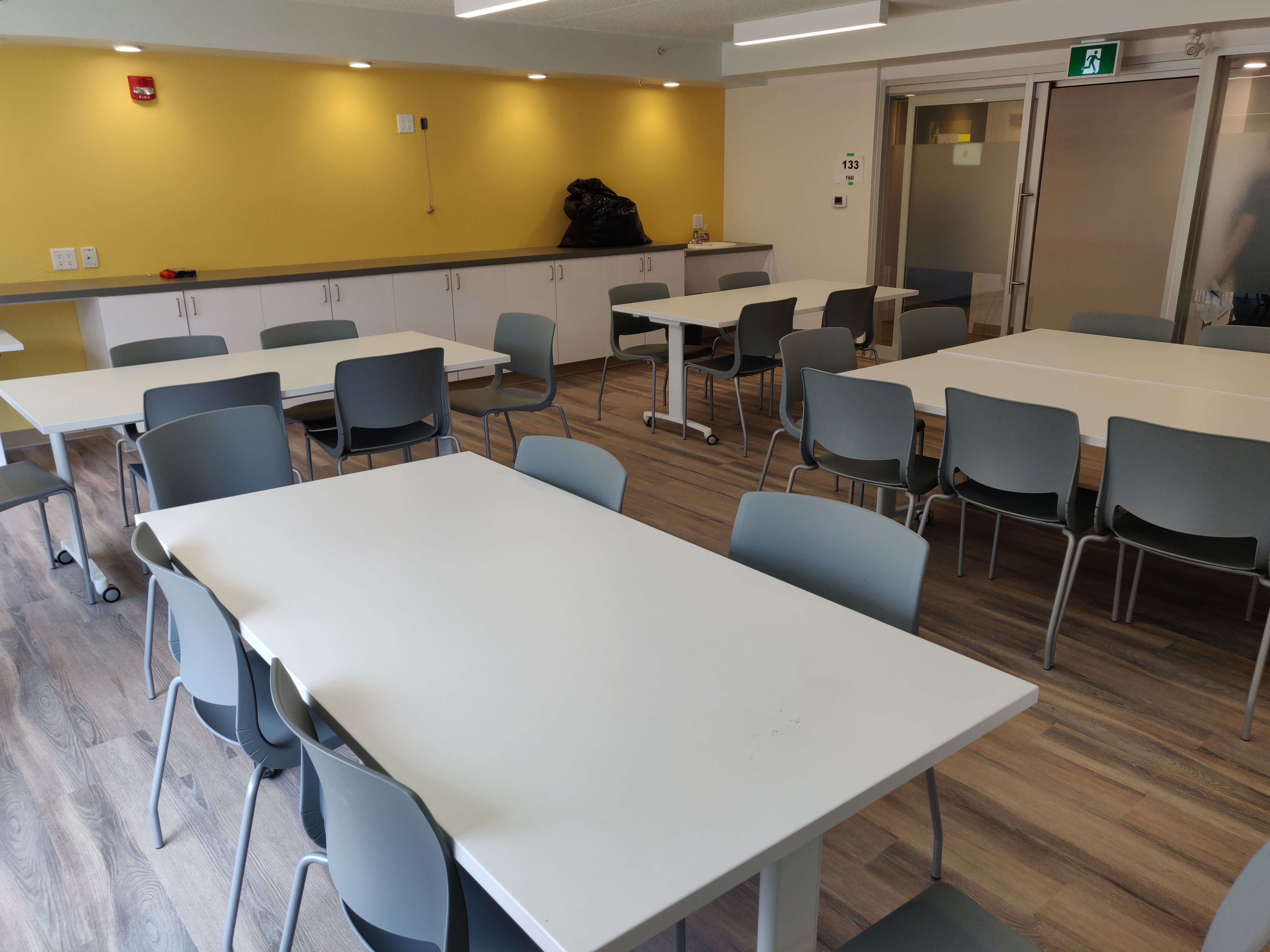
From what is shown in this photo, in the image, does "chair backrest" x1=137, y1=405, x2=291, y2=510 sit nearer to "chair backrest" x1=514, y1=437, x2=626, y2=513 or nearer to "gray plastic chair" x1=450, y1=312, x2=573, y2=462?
"chair backrest" x1=514, y1=437, x2=626, y2=513

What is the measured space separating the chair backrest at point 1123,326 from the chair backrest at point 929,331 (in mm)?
550

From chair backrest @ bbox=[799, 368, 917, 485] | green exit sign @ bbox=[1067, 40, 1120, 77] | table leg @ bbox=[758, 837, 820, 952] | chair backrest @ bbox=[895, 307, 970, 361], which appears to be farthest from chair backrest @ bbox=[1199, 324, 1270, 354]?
table leg @ bbox=[758, 837, 820, 952]

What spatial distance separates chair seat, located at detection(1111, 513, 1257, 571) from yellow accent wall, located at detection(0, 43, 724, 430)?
532cm

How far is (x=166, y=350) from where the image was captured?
3.87 m

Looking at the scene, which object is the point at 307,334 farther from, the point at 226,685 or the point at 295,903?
the point at 295,903

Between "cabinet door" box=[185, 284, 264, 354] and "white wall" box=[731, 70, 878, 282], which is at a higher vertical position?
"white wall" box=[731, 70, 878, 282]

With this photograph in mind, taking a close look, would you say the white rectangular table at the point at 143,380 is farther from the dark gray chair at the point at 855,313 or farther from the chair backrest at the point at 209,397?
the dark gray chair at the point at 855,313

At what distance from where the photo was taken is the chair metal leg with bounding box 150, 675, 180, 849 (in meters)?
2.03

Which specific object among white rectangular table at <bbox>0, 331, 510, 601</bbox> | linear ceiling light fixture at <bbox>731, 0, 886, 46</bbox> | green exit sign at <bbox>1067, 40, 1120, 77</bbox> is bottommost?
white rectangular table at <bbox>0, 331, 510, 601</bbox>

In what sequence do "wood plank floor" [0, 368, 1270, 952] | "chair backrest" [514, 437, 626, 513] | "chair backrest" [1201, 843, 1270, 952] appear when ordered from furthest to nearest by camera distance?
"chair backrest" [514, 437, 626, 513] → "wood plank floor" [0, 368, 1270, 952] → "chair backrest" [1201, 843, 1270, 952]

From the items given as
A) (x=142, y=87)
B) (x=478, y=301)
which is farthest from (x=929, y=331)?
(x=142, y=87)

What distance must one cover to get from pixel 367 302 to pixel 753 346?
8.59ft

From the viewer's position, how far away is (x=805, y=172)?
754 cm

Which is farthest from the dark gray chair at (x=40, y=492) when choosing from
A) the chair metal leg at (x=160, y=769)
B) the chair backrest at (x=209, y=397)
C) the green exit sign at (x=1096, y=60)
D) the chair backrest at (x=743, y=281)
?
the green exit sign at (x=1096, y=60)
